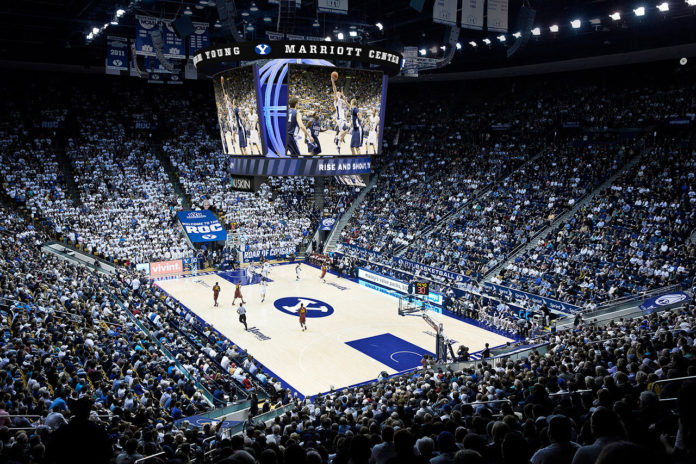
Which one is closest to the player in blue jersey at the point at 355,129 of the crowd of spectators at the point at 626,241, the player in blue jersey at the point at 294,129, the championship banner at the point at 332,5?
the player in blue jersey at the point at 294,129

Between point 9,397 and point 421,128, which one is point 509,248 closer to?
point 421,128

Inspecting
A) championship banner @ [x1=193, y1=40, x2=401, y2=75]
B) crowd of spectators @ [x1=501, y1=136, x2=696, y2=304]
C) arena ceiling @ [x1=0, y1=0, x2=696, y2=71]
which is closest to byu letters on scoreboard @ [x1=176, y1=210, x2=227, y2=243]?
arena ceiling @ [x1=0, y1=0, x2=696, y2=71]

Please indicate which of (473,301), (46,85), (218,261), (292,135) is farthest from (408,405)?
(46,85)

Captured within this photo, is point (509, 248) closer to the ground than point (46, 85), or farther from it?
closer to the ground

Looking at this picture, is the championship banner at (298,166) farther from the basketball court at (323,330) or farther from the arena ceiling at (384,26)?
the basketball court at (323,330)

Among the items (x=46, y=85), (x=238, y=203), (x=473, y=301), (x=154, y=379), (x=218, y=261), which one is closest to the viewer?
(x=154, y=379)

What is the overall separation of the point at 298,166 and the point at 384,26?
17328mm

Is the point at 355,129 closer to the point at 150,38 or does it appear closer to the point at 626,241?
the point at 150,38

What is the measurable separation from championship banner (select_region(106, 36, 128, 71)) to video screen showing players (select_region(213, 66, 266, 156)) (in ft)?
25.8

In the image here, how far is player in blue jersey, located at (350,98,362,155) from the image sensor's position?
21.1 m

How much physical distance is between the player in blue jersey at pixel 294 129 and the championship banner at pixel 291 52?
1.79 m

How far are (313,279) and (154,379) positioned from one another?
20.8m

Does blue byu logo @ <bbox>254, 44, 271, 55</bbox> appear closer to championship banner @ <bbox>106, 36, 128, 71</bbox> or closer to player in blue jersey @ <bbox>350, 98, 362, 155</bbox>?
player in blue jersey @ <bbox>350, 98, 362, 155</bbox>

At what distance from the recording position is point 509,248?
3047cm
